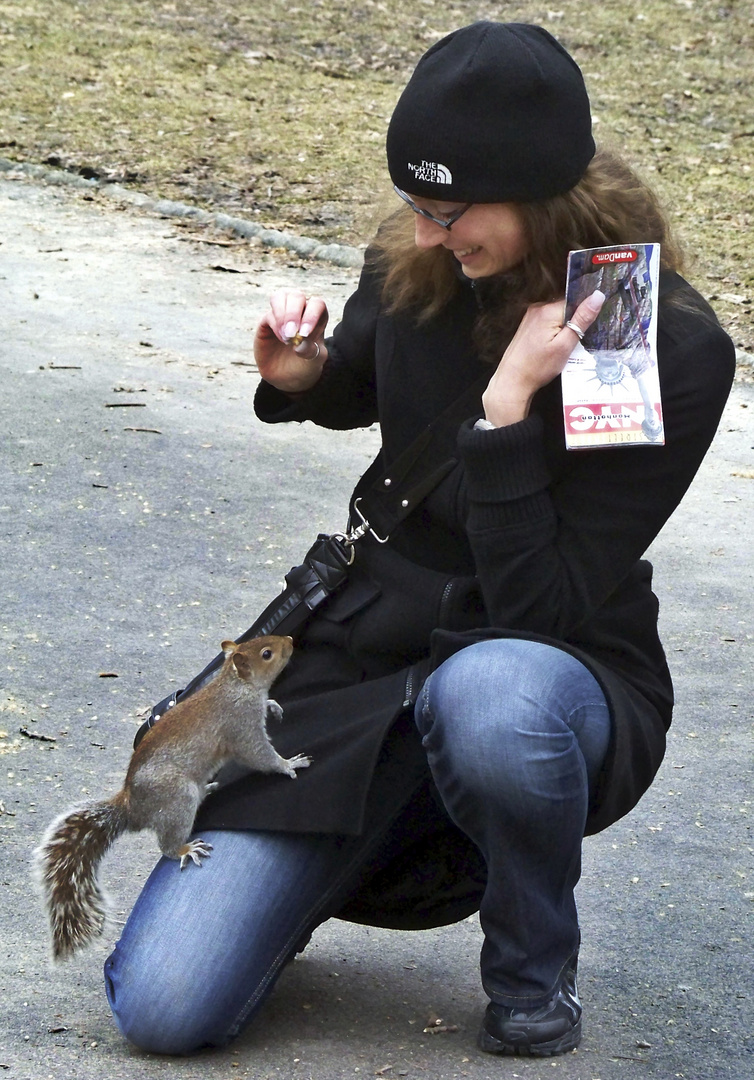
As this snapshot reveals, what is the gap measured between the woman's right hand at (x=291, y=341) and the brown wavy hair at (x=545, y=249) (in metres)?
0.13

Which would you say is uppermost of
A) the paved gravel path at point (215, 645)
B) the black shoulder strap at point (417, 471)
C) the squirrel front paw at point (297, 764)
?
the black shoulder strap at point (417, 471)

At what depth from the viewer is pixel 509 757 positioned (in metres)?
1.94

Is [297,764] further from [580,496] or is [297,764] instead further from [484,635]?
[580,496]

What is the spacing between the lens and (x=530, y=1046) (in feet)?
6.75

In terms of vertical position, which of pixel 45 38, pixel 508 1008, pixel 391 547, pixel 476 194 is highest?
pixel 476 194

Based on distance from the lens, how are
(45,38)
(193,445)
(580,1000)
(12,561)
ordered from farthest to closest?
(45,38), (193,445), (12,561), (580,1000)

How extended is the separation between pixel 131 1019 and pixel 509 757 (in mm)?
658

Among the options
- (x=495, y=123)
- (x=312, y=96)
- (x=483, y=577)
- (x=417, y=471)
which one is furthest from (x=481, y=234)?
(x=312, y=96)

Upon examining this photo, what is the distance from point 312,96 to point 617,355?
26.4 feet

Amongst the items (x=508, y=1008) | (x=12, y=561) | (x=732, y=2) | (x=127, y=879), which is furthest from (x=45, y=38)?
(x=508, y=1008)

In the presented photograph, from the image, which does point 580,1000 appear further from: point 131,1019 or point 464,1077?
point 131,1019

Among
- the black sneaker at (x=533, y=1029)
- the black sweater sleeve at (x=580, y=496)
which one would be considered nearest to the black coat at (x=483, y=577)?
the black sweater sleeve at (x=580, y=496)

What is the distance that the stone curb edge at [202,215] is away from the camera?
6.93 metres

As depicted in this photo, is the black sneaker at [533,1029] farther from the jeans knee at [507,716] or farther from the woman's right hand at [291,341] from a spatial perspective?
the woman's right hand at [291,341]
